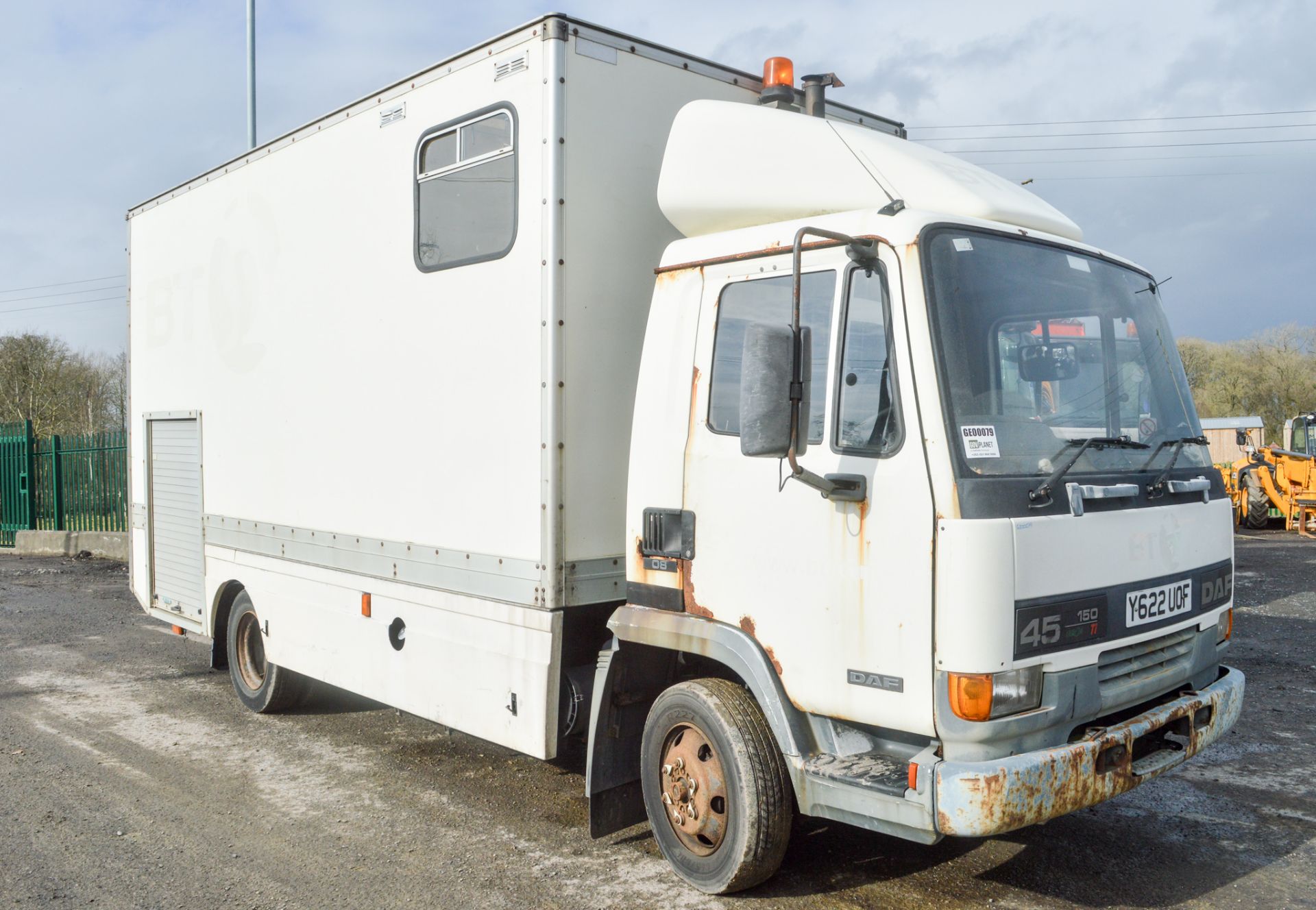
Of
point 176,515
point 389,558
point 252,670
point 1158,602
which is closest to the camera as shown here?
point 1158,602

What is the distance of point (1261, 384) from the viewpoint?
1543 inches

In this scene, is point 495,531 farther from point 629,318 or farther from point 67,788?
point 67,788

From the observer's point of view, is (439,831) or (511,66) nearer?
(511,66)

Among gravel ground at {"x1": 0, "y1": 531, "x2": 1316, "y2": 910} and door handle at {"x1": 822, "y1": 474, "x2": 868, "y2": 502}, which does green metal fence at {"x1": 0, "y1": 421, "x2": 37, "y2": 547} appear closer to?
gravel ground at {"x1": 0, "y1": 531, "x2": 1316, "y2": 910}

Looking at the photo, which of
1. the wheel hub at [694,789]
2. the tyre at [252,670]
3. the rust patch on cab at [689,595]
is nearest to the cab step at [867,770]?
the wheel hub at [694,789]

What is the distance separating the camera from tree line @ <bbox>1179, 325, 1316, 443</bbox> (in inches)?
1502

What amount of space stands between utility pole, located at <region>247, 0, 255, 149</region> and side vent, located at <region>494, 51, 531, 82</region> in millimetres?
11876

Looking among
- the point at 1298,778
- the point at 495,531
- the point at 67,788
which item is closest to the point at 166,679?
the point at 67,788

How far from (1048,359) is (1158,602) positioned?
99cm

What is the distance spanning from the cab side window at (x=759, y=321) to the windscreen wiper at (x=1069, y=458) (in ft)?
2.51

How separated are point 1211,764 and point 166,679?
7.33 metres

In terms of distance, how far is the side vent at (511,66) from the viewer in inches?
183

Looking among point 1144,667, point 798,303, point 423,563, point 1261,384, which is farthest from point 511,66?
point 1261,384

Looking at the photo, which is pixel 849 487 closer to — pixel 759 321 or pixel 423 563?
pixel 759 321
